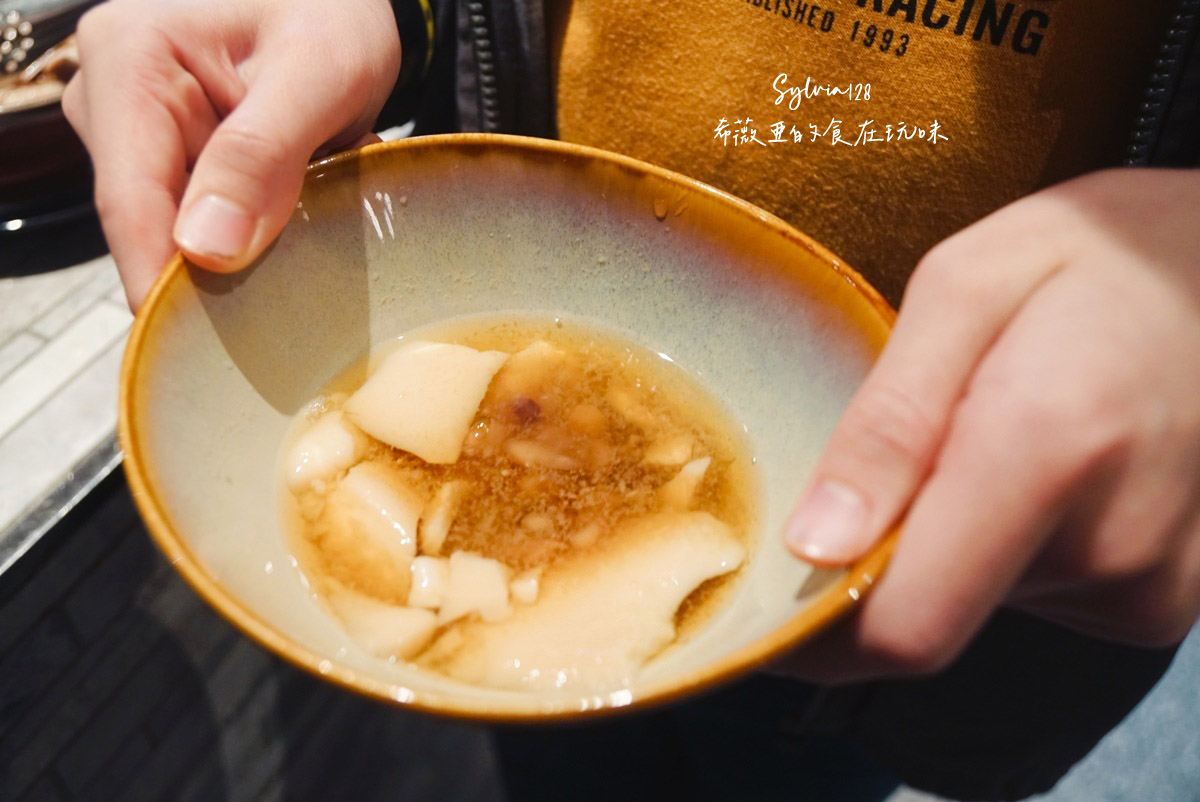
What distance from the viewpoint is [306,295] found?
0.75m

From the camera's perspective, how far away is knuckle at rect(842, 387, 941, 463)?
19.8 inches

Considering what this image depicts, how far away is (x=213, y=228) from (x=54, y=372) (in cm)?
47

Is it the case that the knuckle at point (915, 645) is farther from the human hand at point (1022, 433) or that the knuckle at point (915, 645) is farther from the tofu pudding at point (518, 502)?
the tofu pudding at point (518, 502)

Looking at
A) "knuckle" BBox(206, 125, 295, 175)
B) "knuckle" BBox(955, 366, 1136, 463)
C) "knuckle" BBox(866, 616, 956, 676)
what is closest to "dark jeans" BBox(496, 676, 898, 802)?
"knuckle" BBox(866, 616, 956, 676)

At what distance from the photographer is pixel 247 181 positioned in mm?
649

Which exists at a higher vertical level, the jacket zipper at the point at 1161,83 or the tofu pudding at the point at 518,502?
the jacket zipper at the point at 1161,83

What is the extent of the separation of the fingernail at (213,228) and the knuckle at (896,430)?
1.67 feet

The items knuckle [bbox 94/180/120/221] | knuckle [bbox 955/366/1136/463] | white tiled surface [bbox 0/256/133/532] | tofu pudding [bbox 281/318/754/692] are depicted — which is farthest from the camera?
white tiled surface [bbox 0/256/133/532]

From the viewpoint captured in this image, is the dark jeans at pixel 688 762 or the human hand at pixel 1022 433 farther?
the dark jeans at pixel 688 762

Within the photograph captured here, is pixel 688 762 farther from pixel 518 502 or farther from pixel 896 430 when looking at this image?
pixel 896 430

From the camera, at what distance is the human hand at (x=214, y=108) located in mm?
651

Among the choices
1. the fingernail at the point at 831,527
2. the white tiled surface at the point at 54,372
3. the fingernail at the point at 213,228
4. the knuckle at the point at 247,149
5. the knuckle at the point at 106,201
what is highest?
the knuckle at the point at 247,149

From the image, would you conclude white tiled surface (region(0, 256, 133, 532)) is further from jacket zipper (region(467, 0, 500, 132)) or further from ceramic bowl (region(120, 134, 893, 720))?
jacket zipper (region(467, 0, 500, 132))

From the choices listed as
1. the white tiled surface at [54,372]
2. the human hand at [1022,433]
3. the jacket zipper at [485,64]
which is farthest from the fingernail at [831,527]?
the white tiled surface at [54,372]
